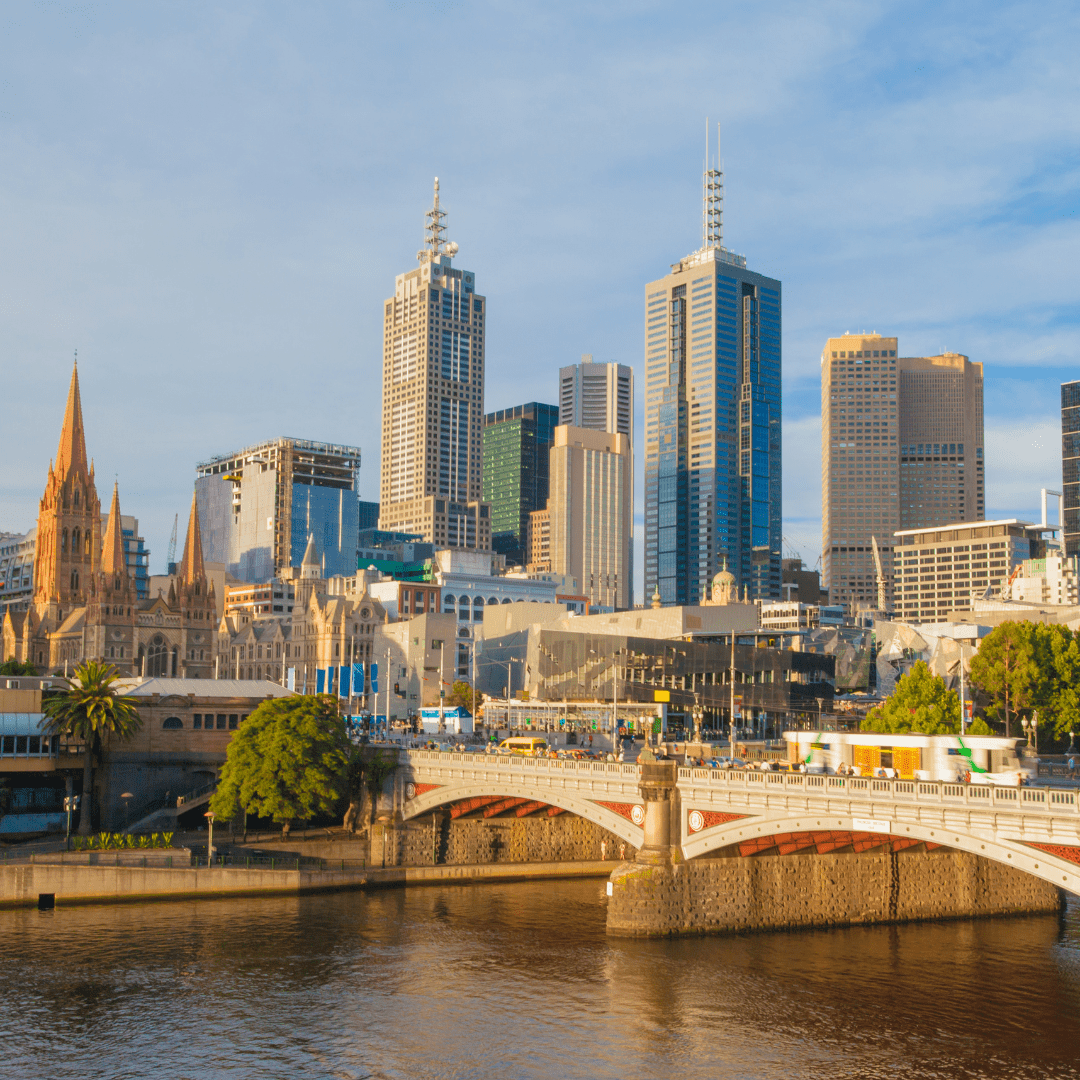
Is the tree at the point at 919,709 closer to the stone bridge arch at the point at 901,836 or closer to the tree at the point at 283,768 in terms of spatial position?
the stone bridge arch at the point at 901,836

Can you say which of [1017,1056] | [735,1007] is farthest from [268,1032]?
[1017,1056]

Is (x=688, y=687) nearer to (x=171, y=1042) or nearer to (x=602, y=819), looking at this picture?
(x=602, y=819)

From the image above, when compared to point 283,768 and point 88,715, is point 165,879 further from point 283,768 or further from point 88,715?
point 88,715

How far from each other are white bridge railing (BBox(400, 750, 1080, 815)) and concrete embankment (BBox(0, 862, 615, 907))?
30.2ft

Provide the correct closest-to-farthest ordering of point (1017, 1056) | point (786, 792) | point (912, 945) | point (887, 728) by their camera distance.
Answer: point (1017, 1056), point (786, 792), point (912, 945), point (887, 728)

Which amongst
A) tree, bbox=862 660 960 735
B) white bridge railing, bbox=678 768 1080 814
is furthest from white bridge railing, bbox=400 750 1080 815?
tree, bbox=862 660 960 735

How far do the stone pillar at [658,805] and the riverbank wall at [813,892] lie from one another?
0.80m

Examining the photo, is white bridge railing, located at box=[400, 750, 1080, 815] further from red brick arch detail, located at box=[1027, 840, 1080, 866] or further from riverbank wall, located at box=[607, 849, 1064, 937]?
riverbank wall, located at box=[607, 849, 1064, 937]

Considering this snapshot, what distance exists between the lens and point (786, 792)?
2660 inches

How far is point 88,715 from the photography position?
107 metres

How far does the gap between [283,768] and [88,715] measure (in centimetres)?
1884

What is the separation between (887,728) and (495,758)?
1884 inches

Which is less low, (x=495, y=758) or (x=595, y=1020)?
(x=495, y=758)

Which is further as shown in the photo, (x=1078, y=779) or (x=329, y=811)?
(x=329, y=811)
